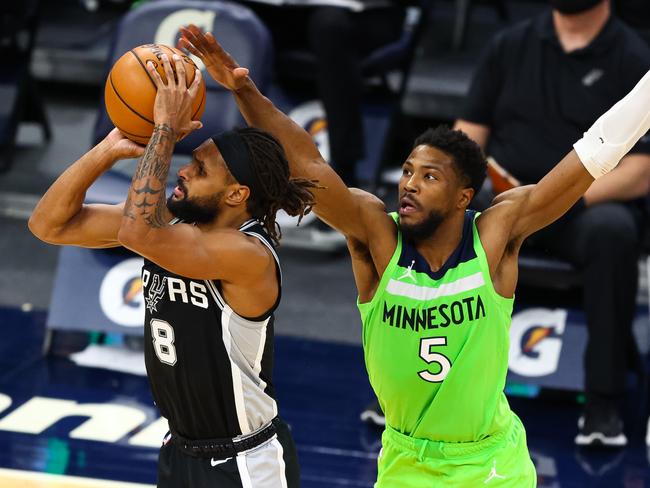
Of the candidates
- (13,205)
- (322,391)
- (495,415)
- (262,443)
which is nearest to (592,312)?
(322,391)

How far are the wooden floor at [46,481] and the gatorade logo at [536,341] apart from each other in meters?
1.81

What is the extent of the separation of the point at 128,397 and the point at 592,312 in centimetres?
203

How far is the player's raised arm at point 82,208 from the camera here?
150 inches

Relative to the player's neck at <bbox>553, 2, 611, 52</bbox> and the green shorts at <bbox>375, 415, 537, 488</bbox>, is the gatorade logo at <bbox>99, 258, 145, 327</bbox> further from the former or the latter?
the green shorts at <bbox>375, 415, 537, 488</bbox>

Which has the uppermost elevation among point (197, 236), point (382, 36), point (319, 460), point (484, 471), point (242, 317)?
point (382, 36)

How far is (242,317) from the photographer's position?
12.3ft

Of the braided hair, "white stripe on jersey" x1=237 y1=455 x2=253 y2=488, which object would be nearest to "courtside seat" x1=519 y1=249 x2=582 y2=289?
the braided hair

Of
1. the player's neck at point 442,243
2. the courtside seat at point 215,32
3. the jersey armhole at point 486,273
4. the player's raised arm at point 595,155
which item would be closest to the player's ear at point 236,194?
the player's neck at point 442,243

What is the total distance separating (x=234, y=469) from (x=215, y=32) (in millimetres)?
3461

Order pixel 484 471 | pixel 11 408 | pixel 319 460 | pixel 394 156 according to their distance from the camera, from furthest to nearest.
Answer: pixel 394 156 → pixel 11 408 → pixel 319 460 → pixel 484 471

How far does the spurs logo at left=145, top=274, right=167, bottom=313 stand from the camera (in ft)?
12.4

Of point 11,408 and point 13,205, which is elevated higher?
point 13,205

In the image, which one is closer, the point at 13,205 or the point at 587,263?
the point at 587,263

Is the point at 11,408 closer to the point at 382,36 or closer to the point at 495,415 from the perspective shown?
the point at 495,415
